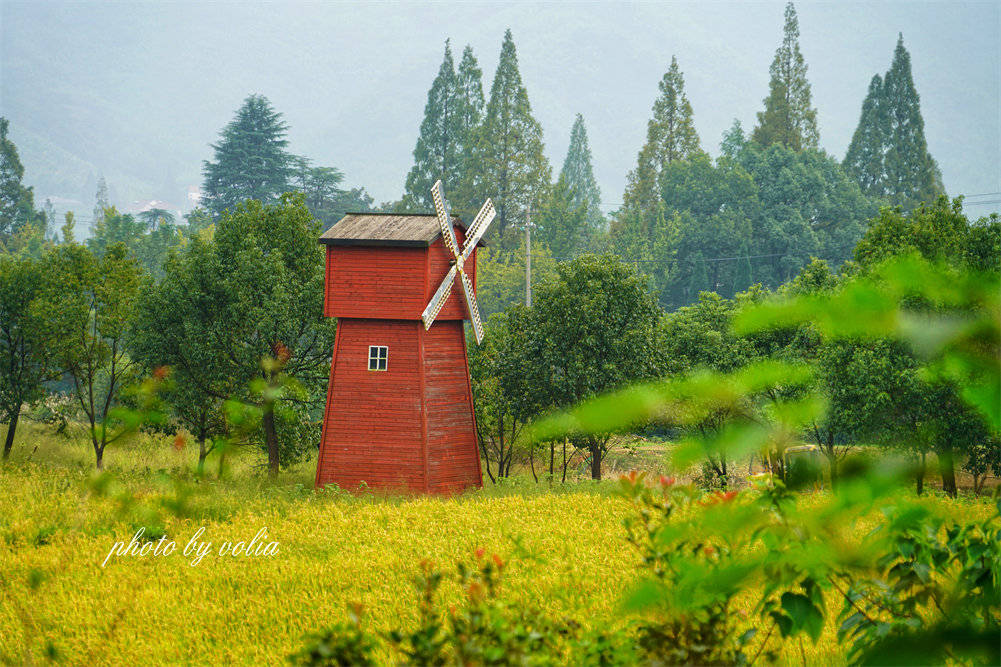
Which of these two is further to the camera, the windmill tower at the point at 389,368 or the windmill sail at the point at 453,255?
the windmill sail at the point at 453,255

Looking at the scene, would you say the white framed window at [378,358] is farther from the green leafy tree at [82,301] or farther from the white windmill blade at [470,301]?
the green leafy tree at [82,301]

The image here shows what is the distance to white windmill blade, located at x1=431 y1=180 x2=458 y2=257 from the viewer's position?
21.8m

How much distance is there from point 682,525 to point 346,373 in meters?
19.8

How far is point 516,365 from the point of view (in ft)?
77.7

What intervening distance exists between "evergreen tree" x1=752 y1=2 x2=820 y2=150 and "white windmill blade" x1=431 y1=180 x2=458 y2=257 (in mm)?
50470

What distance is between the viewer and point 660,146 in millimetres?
66062

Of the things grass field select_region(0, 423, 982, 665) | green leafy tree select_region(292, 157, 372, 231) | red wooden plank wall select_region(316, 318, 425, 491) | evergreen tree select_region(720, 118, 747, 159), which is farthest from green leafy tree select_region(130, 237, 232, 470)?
evergreen tree select_region(720, 118, 747, 159)

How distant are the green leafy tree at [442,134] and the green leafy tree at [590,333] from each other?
118ft

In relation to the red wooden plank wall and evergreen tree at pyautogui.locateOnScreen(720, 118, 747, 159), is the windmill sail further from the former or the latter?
evergreen tree at pyautogui.locateOnScreen(720, 118, 747, 159)

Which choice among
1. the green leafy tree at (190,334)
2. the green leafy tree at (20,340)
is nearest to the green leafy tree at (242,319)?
the green leafy tree at (190,334)

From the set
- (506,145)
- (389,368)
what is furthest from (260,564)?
(506,145)

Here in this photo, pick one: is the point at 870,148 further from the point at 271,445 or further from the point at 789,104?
the point at 271,445

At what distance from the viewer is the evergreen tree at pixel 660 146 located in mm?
65250

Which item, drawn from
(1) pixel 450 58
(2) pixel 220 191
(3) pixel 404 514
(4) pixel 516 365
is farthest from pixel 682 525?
(2) pixel 220 191
